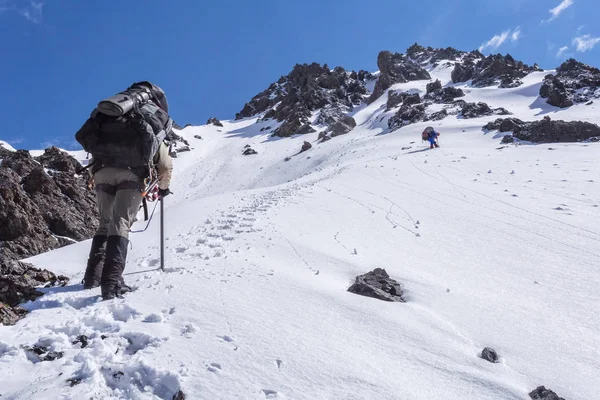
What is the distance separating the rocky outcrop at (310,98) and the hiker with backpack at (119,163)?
49.5 meters

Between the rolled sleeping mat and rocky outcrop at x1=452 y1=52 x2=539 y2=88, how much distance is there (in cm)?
5523

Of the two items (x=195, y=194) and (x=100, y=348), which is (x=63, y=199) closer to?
(x=100, y=348)

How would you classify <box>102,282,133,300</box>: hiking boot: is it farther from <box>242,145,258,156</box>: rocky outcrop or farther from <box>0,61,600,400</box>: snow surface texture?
<box>242,145,258,156</box>: rocky outcrop

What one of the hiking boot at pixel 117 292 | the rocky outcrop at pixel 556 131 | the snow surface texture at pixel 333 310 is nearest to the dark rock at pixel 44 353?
the snow surface texture at pixel 333 310

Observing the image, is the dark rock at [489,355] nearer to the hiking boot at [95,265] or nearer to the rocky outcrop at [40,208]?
the hiking boot at [95,265]

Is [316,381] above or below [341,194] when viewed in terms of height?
below

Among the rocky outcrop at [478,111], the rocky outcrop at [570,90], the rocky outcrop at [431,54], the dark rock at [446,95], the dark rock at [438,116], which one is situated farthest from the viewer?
the rocky outcrop at [431,54]

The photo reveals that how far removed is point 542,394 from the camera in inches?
104

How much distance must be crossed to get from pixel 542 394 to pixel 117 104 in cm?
428

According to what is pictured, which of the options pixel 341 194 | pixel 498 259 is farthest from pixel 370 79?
pixel 498 259

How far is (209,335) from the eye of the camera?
305 cm

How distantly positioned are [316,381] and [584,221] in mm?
7414

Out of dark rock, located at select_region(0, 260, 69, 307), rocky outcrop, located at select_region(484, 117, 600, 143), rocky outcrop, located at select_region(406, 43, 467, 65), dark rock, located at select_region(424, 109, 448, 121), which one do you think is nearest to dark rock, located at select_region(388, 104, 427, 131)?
dark rock, located at select_region(424, 109, 448, 121)

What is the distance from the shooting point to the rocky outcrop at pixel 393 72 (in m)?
63.9
